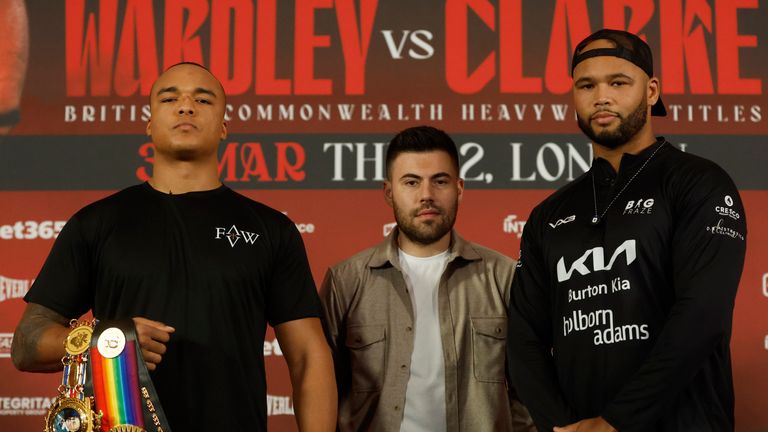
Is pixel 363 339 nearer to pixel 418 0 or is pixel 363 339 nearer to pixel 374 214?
pixel 374 214

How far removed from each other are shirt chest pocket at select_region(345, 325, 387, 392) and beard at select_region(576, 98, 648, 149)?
796 millimetres

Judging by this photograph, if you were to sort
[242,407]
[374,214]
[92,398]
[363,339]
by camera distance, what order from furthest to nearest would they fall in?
1. [374,214]
2. [363,339]
3. [242,407]
4. [92,398]

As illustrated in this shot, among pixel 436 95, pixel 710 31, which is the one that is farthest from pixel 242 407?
pixel 710 31

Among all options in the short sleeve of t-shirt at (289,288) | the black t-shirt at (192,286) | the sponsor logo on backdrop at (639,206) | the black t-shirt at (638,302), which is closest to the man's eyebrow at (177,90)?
the black t-shirt at (192,286)

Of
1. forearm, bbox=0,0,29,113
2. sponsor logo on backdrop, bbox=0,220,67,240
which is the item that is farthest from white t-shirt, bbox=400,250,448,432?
forearm, bbox=0,0,29,113

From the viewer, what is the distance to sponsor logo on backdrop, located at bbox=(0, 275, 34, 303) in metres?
3.46

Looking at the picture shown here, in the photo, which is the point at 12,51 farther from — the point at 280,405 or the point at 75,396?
the point at 75,396

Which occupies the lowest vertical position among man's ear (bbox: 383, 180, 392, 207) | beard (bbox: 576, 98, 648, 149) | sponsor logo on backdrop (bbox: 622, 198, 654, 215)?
sponsor logo on backdrop (bbox: 622, 198, 654, 215)

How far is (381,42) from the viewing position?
11.8ft

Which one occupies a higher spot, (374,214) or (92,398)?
(374,214)

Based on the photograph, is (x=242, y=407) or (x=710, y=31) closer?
(x=242, y=407)

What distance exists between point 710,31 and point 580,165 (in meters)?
0.71

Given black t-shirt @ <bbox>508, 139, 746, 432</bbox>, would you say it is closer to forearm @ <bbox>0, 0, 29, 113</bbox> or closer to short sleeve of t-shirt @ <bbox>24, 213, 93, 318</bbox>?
short sleeve of t-shirt @ <bbox>24, 213, 93, 318</bbox>

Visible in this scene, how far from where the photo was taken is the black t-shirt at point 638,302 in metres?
1.96
